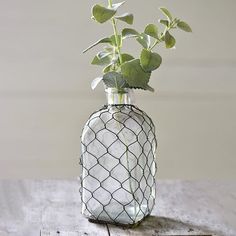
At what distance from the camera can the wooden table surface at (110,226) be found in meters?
0.81

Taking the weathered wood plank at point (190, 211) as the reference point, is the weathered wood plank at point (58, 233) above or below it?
above

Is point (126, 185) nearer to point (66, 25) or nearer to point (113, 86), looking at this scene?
point (113, 86)

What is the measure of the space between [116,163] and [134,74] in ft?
0.50

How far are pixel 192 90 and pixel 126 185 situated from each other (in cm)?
112

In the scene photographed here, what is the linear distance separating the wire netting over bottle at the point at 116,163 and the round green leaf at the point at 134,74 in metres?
0.06

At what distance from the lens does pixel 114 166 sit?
837 millimetres

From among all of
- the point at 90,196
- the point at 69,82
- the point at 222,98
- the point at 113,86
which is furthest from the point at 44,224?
the point at 222,98

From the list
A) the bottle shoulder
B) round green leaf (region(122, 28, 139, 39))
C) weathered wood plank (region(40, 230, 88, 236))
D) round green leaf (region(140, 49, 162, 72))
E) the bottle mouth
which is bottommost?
weathered wood plank (region(40, 230, 88, 236))

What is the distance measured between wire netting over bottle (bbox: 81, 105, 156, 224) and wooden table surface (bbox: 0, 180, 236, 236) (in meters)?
0.03

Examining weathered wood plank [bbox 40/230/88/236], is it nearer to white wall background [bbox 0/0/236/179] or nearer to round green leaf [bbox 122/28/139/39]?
round green leaf [bbox 122/28/139/39]

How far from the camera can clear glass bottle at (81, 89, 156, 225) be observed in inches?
32.9

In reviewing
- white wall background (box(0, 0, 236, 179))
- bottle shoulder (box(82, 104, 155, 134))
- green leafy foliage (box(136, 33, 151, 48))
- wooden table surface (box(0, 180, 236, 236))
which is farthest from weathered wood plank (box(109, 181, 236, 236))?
white wall background (box(0, 0, 236, 179))

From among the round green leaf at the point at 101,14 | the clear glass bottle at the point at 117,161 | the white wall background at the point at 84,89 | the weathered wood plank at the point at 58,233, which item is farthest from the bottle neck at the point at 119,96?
the white wall background at the point at 84,89

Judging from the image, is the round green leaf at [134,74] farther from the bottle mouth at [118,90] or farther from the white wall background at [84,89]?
the white wall background at [84,89]
